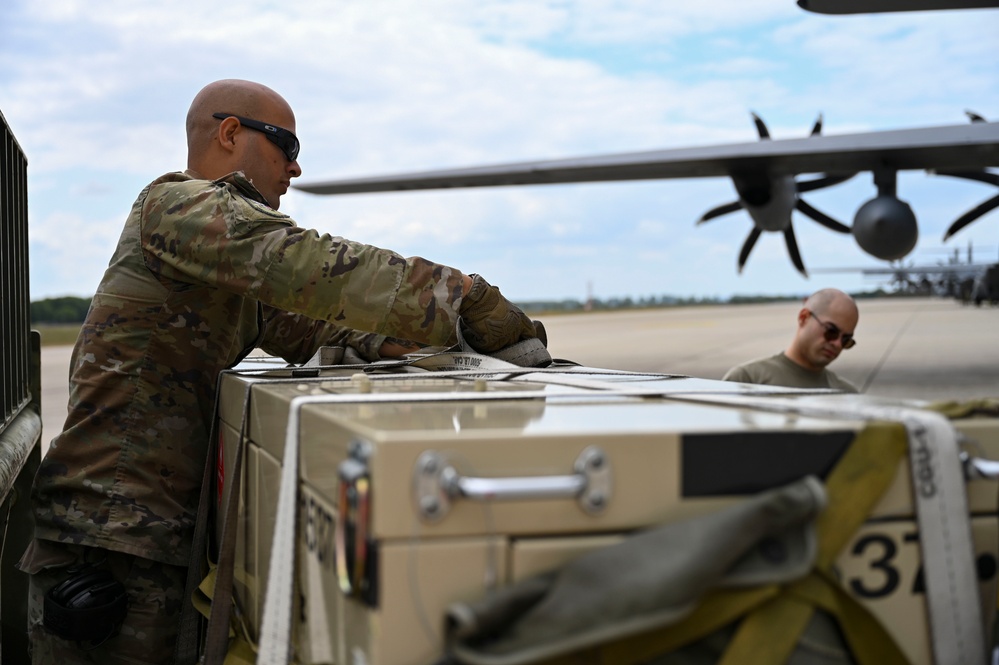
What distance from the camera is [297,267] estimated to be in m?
1.92

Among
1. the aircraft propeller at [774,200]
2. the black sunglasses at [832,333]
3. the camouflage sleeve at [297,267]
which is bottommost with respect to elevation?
the black sunglasses at [832,333]

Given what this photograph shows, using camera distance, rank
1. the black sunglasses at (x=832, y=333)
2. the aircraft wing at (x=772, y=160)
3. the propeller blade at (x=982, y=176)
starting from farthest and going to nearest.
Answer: the propeller blade at (x=982, y=176), the aircraft wing at (x=772, y=160), the black sunglasses at (x=832, y=333)

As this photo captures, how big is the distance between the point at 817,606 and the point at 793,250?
1624 cm

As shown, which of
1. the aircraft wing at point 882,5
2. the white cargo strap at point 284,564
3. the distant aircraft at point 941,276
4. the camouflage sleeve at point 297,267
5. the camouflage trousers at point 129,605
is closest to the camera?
the white cargo strap at point 284,564

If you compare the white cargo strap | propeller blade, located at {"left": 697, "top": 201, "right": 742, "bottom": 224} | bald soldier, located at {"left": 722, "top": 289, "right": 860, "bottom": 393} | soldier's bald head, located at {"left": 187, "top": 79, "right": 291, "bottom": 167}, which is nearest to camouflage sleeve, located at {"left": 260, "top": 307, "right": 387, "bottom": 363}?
soldier's bald head, located at {"left": 187, "top": 79, "right": 291, "bottom": 167}

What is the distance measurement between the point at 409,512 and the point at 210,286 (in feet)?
4.59

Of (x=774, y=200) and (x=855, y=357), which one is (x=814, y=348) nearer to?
(x=774, y=200)

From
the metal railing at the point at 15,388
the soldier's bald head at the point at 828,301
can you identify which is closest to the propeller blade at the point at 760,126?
the soldier's bald head at the point at 828,301

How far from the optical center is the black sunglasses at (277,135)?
2359 mm

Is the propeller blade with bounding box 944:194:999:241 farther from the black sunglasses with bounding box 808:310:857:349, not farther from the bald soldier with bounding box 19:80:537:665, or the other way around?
the bald soldier with bounding box 19:80:537:665

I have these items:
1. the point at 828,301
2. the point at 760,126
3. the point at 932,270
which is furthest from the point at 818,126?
the point at 932,270

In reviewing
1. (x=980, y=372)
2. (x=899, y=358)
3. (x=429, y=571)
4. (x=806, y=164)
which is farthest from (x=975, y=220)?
(x=429, y=571)

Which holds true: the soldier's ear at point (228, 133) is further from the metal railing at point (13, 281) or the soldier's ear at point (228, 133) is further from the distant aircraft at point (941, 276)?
the distant aircraft at point (941, 276)

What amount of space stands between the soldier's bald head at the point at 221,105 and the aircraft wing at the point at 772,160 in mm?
9968
